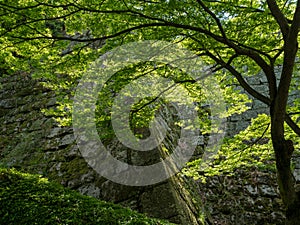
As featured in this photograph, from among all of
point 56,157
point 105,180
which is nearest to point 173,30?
point 105,180

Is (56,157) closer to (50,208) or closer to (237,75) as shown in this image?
(50,208)

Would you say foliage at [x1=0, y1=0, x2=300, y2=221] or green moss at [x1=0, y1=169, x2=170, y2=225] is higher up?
foliage at [x1=0, y1=0, x2=300, y2=221]

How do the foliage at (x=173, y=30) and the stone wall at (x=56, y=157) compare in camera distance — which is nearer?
the foliage at (x=173, y=30)

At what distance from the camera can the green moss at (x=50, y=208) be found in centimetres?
206

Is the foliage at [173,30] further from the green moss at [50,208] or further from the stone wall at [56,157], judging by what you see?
the stone wall at [56,157]

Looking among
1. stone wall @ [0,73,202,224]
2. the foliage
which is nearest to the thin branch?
the foliage

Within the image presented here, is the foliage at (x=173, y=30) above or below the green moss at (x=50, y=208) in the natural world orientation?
above

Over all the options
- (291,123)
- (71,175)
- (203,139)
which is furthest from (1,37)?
(203,139)

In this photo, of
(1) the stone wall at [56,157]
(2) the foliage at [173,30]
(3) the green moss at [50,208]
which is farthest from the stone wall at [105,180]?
(2) the foliage at [173,30]

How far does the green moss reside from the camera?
6.75ft

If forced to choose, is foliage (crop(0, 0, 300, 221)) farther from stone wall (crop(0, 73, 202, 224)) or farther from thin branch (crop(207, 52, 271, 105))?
stone wall (crop(0, 73, 202, 224))

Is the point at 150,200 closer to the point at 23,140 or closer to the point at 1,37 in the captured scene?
the point at 1,37

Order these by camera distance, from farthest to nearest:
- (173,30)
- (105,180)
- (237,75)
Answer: (105,180) < (237,75) < (173,30)

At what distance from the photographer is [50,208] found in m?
2.15
